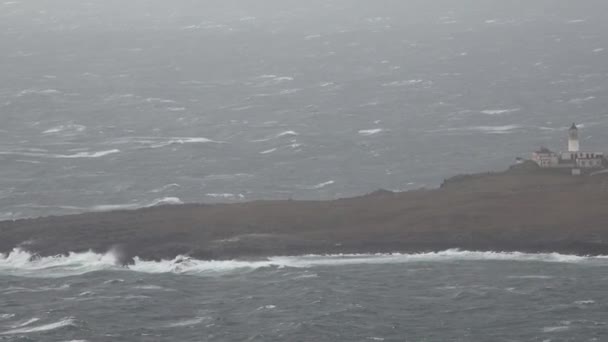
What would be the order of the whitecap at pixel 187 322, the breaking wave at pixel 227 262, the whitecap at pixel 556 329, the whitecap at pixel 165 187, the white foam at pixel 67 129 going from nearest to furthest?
the whitecap at pixel 556 329
the whitecap at pixel 187 322
the breaking wave at pixel 227 262
the whitecap at pixel 165 187
the white foam at pixel 67 129

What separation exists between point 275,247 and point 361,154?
44102 millimetres

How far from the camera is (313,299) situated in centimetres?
10631

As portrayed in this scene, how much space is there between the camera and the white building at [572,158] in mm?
139250

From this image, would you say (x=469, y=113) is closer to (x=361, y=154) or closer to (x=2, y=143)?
(x=361, y=154)

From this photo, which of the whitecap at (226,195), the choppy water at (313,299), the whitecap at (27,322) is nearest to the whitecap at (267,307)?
the choppy water at (313,299)

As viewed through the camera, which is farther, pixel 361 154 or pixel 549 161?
pixel 361 154

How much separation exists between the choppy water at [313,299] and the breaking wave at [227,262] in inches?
5.5

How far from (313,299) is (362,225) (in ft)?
68.6

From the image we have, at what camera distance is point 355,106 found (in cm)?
19300

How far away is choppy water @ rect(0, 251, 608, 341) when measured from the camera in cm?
9900

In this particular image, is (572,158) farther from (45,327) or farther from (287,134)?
(45,327)

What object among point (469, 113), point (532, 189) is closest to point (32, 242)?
point (532, 189)

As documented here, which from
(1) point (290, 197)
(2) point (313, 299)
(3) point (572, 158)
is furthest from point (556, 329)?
(1) point (290, 197)

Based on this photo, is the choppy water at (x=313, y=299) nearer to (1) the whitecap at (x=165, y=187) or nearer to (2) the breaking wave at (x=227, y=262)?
(2) the breaking wave at (x=227, y=262)
